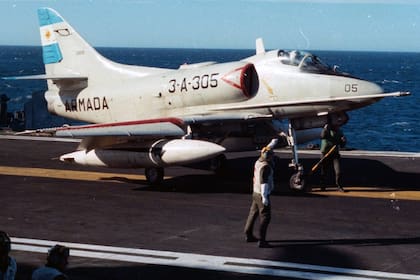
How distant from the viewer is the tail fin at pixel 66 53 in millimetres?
23156

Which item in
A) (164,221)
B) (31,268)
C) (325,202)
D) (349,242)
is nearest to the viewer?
(31,268)

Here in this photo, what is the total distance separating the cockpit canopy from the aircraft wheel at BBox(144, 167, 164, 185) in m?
4.32

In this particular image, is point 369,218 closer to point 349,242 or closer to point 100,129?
point 349,242

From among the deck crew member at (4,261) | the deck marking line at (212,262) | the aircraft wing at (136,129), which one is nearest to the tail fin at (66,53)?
the aircraft wing at (136,129)

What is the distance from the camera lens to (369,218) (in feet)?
52.6

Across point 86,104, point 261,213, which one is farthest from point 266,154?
point 86,104

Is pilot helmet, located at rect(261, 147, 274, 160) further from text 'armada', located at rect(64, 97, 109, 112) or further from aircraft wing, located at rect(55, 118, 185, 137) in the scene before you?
text 'armada', located at rect(64, 97, 109, 112)

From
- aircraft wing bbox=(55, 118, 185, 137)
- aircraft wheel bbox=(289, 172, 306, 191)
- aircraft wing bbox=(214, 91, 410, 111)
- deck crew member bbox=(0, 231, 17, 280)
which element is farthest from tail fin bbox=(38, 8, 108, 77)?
deck crew member bbox=(0, 231, 17, 280)

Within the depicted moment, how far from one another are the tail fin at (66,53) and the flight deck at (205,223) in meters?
3.04

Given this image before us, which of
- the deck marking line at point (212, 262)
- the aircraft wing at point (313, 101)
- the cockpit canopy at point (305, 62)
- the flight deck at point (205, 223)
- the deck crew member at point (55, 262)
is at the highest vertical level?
the cockpit canopy at point (305, 62)

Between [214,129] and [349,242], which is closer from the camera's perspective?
[349,242]

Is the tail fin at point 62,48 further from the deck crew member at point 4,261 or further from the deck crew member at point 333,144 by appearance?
the deck crew member at point 4,261

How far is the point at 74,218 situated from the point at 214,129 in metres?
5.40

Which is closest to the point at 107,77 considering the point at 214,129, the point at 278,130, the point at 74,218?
the point at 214,129
